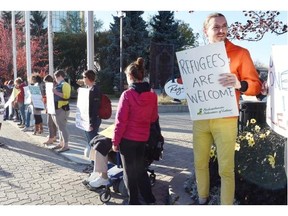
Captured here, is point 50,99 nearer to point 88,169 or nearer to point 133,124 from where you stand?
point 88,169

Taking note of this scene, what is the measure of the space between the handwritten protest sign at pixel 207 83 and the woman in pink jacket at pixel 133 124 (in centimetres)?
63

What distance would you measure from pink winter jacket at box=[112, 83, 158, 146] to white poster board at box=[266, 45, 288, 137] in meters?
1.47

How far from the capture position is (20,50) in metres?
28.9

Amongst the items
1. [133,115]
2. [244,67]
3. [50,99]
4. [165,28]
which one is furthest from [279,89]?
[165,28]

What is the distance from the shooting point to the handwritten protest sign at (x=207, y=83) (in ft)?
10.2

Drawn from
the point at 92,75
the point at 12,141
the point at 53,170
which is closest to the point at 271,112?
the point at 92,75

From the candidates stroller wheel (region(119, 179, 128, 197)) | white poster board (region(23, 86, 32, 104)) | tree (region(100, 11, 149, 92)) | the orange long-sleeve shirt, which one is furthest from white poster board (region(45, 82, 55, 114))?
tree (region(100, 11, 149, 92))

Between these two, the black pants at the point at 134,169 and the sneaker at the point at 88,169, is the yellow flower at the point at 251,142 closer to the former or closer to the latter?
the black pants at the point at 134,169

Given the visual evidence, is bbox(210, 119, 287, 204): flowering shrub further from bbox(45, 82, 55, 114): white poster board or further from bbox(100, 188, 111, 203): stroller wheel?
bbox(45, 82, 55, 114): white poster board

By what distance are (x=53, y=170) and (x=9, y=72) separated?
24.2 m

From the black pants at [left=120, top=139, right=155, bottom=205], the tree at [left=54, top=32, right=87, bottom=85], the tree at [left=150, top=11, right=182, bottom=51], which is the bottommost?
the black pants at [left=120, top=139, right=155, bottom=205]

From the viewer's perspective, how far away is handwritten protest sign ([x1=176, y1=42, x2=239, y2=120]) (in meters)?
3.11

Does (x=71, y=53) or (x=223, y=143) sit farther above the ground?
(x=71, y=53)

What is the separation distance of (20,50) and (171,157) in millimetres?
26006
